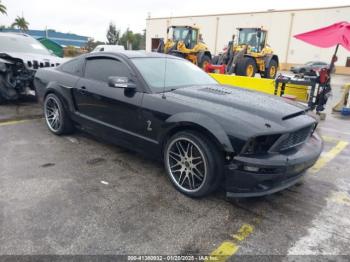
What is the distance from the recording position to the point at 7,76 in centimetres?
682

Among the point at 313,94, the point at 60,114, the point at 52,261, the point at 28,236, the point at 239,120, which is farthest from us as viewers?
the point at 313,94

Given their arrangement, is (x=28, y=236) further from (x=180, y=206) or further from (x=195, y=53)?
(x=195, y=53)

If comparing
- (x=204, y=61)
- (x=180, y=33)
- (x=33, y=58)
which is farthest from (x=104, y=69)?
(x=180, y=33)

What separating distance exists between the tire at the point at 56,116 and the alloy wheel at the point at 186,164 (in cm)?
230

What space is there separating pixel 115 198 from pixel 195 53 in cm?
1407

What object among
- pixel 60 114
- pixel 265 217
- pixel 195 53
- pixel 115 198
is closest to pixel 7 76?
pixel 60 114

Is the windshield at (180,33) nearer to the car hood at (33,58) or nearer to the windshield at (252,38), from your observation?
the windshield at (252,38)

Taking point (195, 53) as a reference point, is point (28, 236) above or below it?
below

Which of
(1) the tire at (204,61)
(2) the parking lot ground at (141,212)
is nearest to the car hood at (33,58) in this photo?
(2) the parking lot ground at (141,212)

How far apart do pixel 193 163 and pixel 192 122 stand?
453 millimetres

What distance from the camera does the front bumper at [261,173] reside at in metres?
2.87

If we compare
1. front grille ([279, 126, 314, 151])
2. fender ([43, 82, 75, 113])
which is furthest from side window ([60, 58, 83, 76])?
front grille ([279, 126, 314, 151])

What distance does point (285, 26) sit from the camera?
123 ft

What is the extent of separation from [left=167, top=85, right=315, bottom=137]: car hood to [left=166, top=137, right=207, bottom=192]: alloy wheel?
0.41 m
